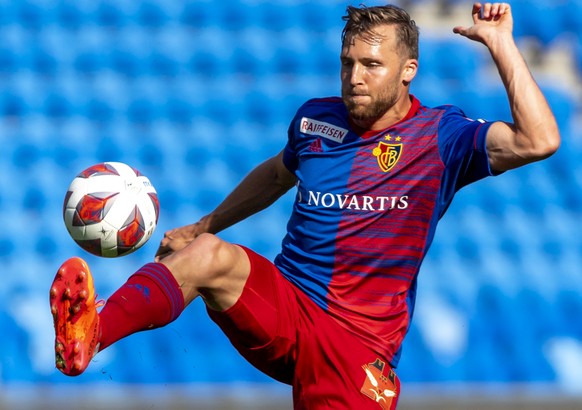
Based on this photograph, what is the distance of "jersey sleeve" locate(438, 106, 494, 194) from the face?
11.5 inches

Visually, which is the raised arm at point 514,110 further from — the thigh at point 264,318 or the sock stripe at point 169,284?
the sock stripe at point 169,284

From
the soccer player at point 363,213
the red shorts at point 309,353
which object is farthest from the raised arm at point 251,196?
Answer: the red shorts at point 309,353

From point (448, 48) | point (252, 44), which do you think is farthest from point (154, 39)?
point (448, 48)

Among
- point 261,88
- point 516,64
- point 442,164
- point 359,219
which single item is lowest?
point 261,88

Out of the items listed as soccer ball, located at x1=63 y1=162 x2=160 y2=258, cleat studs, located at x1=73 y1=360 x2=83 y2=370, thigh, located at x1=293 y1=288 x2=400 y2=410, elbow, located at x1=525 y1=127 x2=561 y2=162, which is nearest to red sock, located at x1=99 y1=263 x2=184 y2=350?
cleat studs, located at x1=73 y1=360 x2=83 y2=370

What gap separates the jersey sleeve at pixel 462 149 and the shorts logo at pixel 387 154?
0.19 meters

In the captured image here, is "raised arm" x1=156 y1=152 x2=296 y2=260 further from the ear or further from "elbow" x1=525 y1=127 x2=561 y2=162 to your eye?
"elbow" x1=525 y1=127 x2=561 y2=162

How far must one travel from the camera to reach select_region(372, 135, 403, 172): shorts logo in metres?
4.56

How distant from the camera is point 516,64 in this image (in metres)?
4.24

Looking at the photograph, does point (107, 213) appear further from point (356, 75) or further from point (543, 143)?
point (543, 143)

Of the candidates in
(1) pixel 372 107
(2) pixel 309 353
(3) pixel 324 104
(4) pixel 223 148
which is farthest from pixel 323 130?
(4) pixel 223 148

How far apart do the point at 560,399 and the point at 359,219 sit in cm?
436

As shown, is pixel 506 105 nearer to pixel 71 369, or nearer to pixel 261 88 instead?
pixel 261 88

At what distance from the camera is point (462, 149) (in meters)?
4.41
